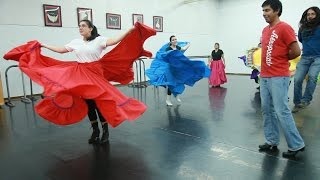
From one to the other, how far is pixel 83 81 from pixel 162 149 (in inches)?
40.6

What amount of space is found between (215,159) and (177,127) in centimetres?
117

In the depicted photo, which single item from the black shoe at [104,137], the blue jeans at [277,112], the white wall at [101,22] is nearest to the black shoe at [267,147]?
the blue jeans at [277,112]

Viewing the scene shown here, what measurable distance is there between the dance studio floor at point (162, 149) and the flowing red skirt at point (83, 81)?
0.39 metres

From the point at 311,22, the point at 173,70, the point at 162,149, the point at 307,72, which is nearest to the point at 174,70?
the point at 173,70

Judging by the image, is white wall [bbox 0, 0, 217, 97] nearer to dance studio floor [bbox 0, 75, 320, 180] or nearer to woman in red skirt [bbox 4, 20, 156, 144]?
dance studio floor [bbox 0, 75, 320, 180]

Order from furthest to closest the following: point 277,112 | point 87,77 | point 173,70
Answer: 1. point 173,70
2. point 87,77
3. point 277,112

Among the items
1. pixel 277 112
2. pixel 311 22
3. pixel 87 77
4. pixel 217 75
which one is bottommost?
pixel 217 75

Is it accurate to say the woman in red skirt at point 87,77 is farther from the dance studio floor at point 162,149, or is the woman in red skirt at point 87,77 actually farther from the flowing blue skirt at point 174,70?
the flowing blue skirt at point 174,70

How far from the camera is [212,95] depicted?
622 cm

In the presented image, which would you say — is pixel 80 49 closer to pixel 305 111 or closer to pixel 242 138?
pixel 242 138

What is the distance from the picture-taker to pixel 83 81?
108 inches

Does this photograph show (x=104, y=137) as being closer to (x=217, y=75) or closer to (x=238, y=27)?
(x=217, y=75)

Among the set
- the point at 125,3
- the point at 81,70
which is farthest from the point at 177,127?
the point at 125,3

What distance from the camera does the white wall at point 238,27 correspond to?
405 inches
